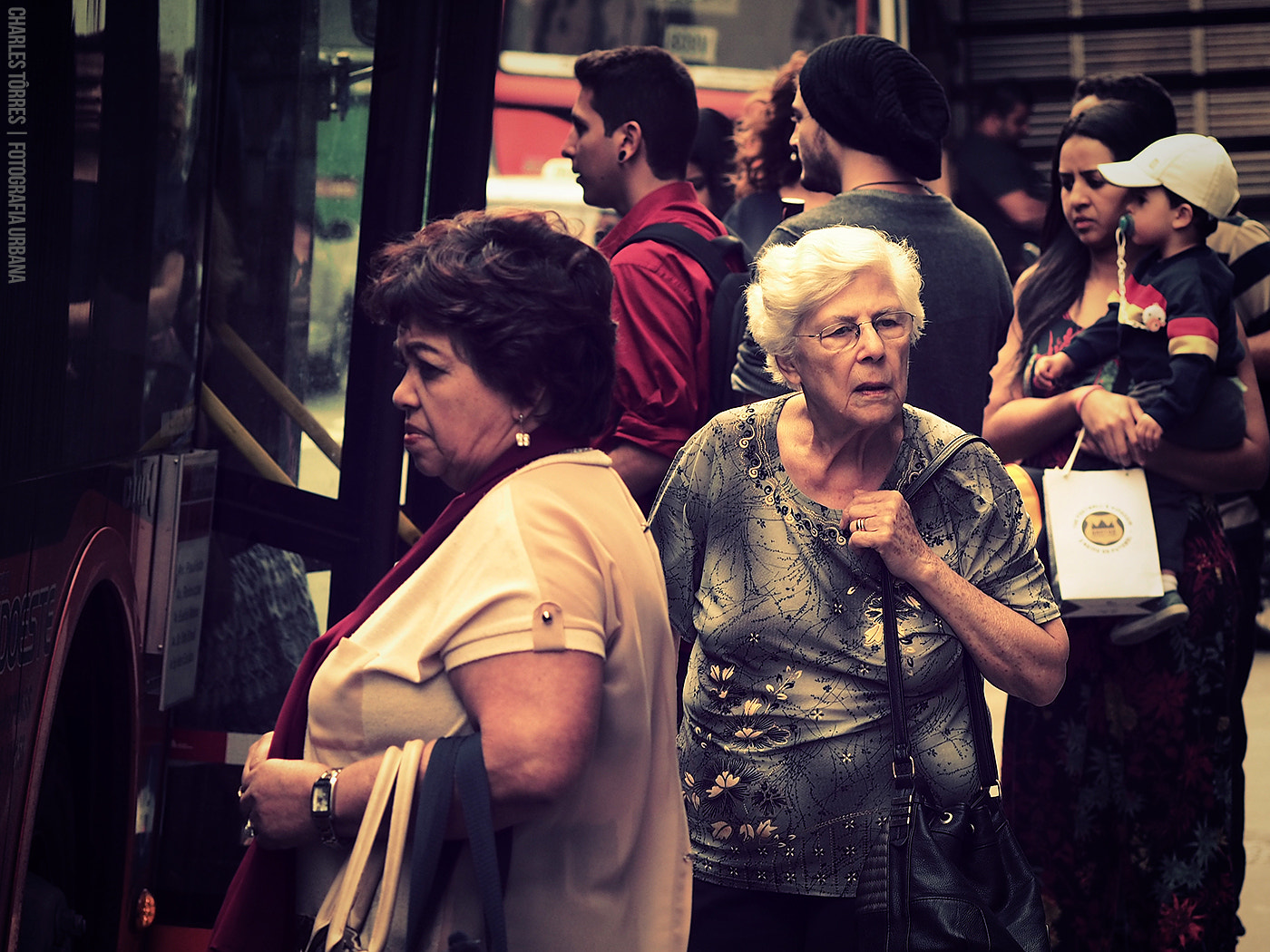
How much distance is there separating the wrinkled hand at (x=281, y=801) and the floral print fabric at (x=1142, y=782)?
6.71 ft

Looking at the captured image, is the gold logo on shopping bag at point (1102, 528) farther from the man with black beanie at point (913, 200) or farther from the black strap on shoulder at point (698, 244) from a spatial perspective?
the black strap on shoulder at point (698, 244)

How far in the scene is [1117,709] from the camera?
332 cm

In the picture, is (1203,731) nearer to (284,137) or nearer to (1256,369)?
(1256,369)

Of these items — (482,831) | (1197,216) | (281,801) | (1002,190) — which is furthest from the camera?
(1002,190)

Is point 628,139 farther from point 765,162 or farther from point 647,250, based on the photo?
point 765,162

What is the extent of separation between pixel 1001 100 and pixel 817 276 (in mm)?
7127

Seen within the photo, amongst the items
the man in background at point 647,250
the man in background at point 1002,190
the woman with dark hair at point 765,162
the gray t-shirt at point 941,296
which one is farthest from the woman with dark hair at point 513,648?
the man in background at point 1002,190

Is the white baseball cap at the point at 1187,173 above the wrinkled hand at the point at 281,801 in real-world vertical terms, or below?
above

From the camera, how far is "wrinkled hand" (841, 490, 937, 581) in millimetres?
2166

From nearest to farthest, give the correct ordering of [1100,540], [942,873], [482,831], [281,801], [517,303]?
1. [482,831]
2. [281,801]
3. [517,303]
4. [942,873]
5. [1100,540]

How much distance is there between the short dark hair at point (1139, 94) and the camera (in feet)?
11.8

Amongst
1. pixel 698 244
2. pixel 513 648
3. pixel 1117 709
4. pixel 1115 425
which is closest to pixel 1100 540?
pixel 1115 425

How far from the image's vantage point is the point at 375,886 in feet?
5.74

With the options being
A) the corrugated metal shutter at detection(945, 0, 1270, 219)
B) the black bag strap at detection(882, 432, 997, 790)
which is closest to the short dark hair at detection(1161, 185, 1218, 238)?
the black bag strap at detection(882, 432, 997, 790)
